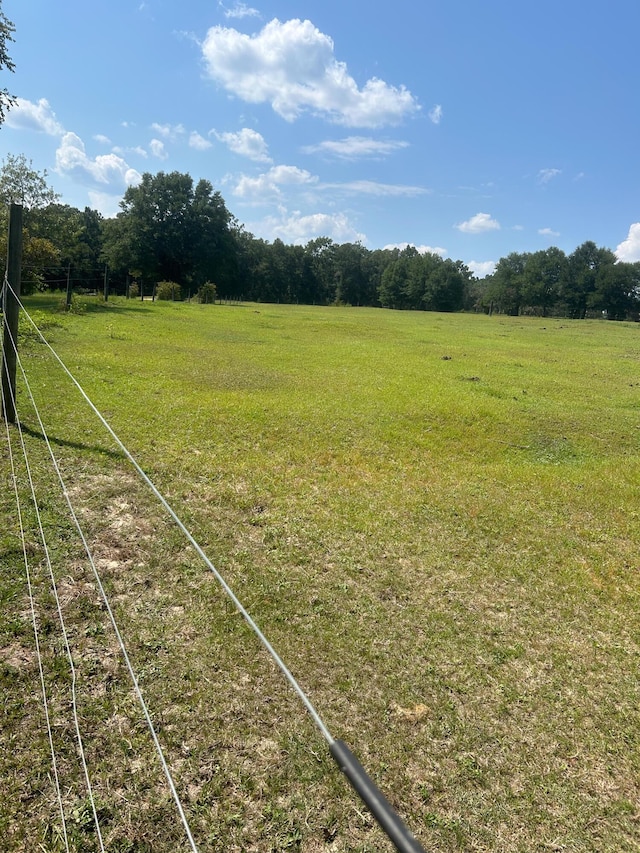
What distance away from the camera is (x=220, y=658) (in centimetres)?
327

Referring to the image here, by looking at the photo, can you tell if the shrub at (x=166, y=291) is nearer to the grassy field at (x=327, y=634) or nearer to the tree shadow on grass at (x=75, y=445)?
the grassy field at (x=327, y=634)

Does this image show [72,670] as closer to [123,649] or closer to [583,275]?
[123,649]

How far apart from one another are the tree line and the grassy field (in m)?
21.9

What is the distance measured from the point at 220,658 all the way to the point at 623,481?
655 cm

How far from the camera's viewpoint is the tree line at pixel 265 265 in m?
42.8

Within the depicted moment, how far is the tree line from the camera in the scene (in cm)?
4275

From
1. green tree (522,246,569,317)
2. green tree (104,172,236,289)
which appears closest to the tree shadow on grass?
green tree (104,172,236,289)

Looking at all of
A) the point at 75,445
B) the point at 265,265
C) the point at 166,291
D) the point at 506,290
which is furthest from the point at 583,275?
the point at 75,445

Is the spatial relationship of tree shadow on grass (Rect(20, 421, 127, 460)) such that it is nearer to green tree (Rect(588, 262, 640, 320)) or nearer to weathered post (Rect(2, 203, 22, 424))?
weathered post (Rect(2, 203, 22, 424))

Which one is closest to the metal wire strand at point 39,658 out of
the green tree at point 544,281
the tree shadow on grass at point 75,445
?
the tree shadow on grass at point 75,445

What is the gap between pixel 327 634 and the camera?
3.64 meters

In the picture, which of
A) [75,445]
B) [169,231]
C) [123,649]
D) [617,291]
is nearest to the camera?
[123,649]

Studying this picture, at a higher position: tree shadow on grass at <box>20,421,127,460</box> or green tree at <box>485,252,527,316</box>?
green tree at <box>485,252,527,316</box>

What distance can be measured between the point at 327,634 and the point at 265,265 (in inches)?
3209
